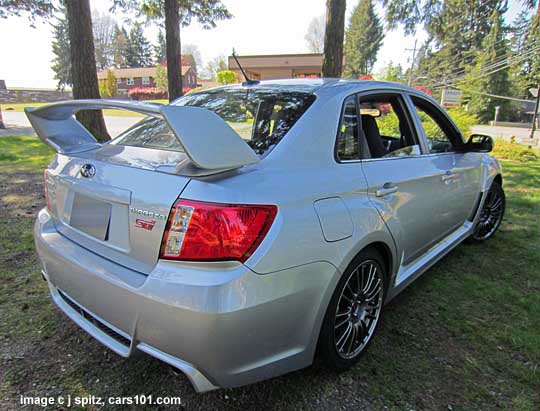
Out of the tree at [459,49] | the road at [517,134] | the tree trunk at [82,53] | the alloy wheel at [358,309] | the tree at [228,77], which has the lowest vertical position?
the alloy wheel at [358,309]

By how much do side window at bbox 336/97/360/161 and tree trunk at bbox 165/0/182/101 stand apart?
816 cm

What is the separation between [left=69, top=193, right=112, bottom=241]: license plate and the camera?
176 cm

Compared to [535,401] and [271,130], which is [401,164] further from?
[535,401]

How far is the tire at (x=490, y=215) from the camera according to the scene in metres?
4.04

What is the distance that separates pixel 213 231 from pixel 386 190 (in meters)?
1.19

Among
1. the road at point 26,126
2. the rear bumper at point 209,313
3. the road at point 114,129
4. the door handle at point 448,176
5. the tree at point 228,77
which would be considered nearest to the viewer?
the rear bumper at point 209,313

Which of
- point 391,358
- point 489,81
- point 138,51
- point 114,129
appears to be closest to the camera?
point 391,358

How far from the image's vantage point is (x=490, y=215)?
4.21 metres

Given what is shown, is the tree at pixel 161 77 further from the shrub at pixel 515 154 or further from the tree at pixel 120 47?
the shrub at pixel 515 154

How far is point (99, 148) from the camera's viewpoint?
2.15 meters

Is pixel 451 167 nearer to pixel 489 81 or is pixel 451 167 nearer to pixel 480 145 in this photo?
pixel 480 145

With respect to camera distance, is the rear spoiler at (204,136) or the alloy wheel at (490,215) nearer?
the rear spoiler at (204,136)

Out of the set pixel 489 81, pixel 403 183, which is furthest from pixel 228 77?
pixel 403 183

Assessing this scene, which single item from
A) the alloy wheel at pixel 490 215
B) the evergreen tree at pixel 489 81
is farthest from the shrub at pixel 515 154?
the evergreen tree at pixel 489 81
